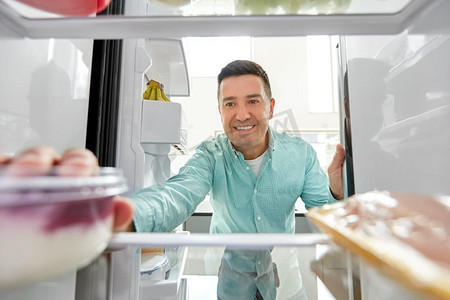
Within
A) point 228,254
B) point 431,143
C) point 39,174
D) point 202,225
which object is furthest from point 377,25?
point 202,225

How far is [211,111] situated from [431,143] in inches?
98.8

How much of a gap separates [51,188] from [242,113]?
100 cm

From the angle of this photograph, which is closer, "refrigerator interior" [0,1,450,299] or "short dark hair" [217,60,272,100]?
"refrigerator interior" [0,1,450,299]

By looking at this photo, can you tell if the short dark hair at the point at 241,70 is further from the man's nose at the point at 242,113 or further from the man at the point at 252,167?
the man's nose at the point at 242,113

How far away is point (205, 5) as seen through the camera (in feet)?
1.59

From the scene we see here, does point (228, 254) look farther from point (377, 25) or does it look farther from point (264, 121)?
point (377, 25)

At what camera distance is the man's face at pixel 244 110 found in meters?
1.21

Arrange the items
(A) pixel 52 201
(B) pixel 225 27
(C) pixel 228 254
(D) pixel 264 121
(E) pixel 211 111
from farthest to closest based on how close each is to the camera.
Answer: (E) pixel 211 111
(D) pixel 264 121
(C) pixel 228 254
(B) pixel 225 27
(A) pixel 52 201

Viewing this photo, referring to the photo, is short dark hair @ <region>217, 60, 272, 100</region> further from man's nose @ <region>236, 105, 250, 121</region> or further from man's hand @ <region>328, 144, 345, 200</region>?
man's hand @ <region>328, 144, 345, 200</region>

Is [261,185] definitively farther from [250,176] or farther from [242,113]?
[242,113]

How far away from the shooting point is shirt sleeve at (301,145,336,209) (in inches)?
45.3

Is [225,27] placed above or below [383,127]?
above

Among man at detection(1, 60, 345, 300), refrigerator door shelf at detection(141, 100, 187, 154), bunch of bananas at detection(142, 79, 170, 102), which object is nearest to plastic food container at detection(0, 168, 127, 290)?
refrigerator door shelf at detection(141, 100, 187, 154)

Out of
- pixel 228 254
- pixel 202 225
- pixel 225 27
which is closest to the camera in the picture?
pixel 225 27
